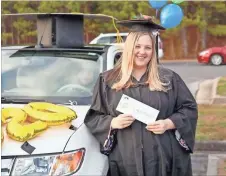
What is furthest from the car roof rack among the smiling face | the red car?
the red car

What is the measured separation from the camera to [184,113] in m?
3.29

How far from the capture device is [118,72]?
11.0 feet

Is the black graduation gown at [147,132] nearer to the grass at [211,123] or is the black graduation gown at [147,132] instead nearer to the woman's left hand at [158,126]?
the woman's left hand at [158,126]

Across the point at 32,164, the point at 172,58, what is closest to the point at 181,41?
the point at 172,58

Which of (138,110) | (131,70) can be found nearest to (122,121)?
(138,110)

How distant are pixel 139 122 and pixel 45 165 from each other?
2.28 feet

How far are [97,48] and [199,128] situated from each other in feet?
11.0

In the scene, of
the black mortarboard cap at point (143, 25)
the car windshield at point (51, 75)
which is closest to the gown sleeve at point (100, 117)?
the black mortarboard cap at point (143, 25)

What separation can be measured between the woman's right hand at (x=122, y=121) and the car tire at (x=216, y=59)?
19.9 metres

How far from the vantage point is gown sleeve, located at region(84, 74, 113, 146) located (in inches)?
128

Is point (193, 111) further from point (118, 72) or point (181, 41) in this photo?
point (181, 41)

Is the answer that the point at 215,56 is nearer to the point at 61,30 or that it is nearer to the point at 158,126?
the point at 61,30

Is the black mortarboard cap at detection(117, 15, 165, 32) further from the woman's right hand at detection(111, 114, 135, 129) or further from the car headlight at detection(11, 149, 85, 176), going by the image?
the car headlight at detection(11, 149, 85, 176)

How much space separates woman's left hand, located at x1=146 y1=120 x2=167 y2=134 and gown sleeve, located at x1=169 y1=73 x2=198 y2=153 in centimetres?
15
